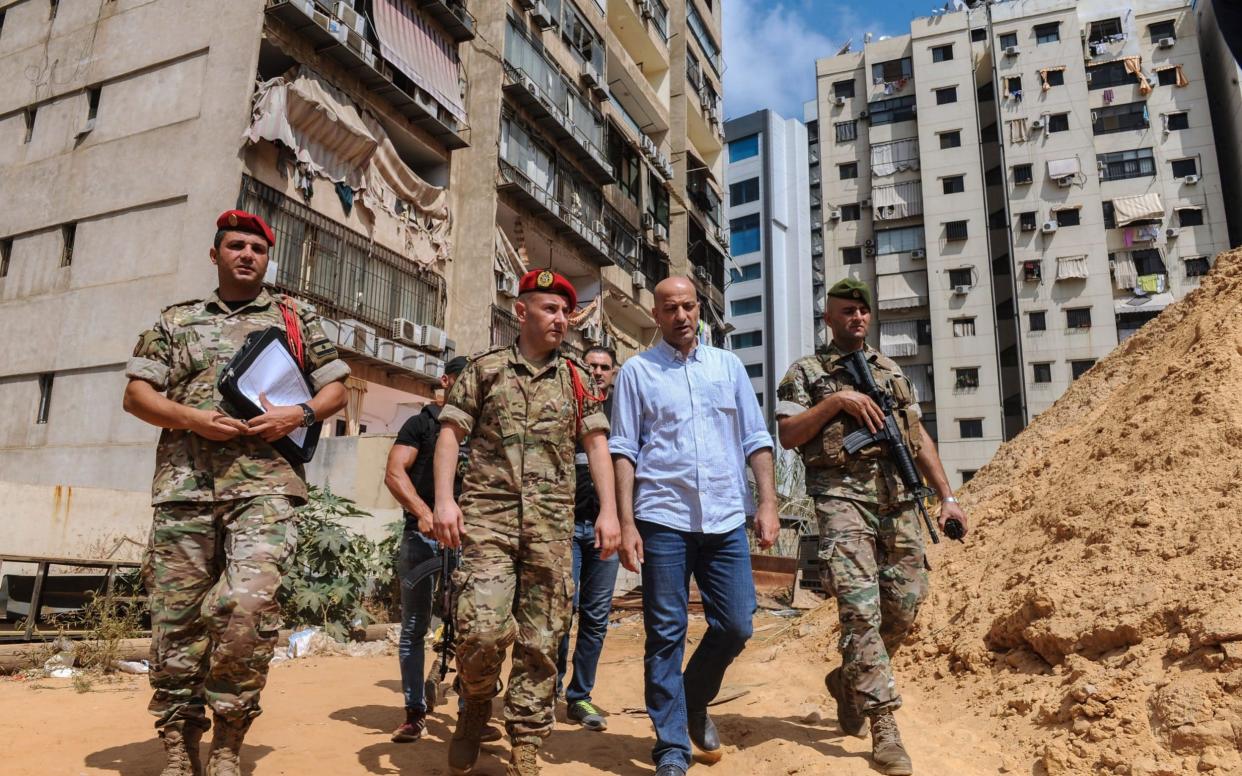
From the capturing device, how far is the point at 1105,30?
3972 cm

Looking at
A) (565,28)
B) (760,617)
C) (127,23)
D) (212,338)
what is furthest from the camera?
(565,28)

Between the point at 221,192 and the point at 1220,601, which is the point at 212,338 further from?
the point at 221,192

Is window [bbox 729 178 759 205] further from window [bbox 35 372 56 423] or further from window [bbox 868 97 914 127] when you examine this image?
window [bbox 35 372 56 423]

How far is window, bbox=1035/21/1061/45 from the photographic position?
3975 cm

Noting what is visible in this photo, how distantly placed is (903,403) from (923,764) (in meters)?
1.74

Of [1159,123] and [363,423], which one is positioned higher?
[1159,123]

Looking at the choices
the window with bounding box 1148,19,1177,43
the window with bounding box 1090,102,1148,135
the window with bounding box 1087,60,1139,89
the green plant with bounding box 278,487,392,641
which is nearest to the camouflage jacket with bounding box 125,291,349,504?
the green plant with bounding box 278,487,392,641

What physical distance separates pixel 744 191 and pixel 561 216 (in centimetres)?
3998

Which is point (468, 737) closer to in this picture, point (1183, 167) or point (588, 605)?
point (588, 605)

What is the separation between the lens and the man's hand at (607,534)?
3557mm

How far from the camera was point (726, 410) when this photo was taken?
401 cm

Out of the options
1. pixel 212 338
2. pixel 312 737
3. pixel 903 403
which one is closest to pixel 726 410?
pixel 903 403

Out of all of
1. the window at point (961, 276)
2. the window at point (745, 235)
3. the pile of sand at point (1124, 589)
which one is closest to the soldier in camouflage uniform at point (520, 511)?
the pile of sand at point (1124, 589)

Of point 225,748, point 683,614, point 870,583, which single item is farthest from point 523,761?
point 870,583
